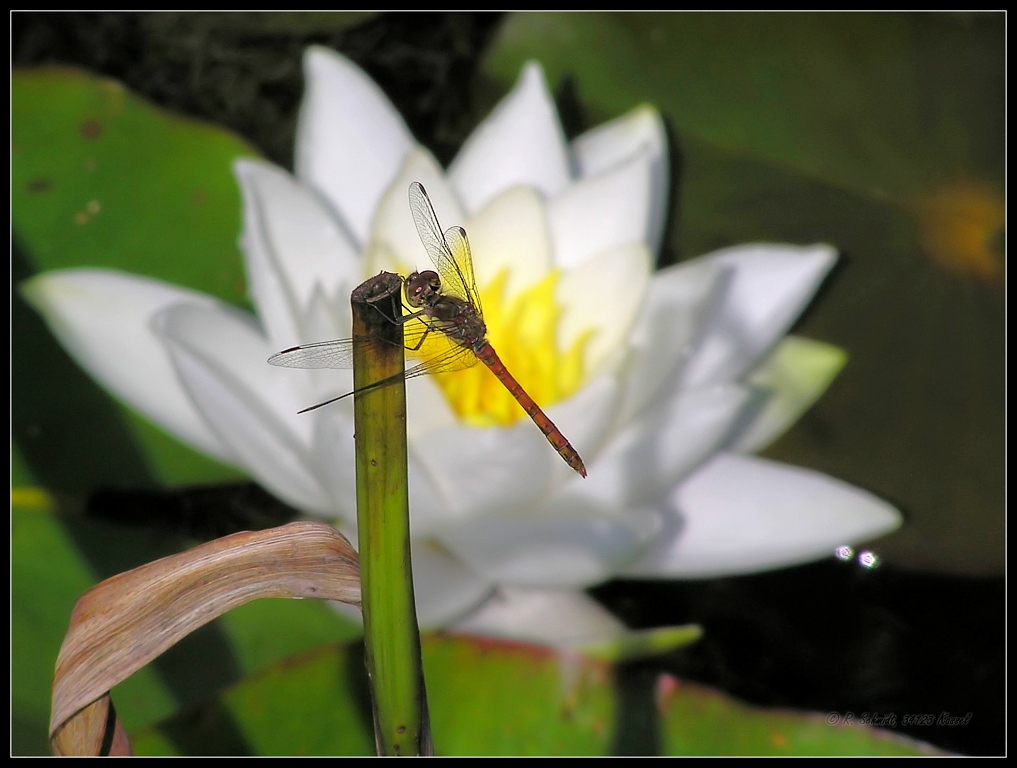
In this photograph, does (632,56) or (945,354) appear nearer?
(945,354)

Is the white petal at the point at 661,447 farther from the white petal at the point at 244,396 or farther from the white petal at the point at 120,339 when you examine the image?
the white petal at the point at 120,339

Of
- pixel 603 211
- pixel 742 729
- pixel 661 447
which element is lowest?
pixel 742 729

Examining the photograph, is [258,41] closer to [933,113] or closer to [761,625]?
[933,113]

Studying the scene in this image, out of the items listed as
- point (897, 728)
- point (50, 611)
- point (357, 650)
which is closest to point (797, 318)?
point (897, 728)

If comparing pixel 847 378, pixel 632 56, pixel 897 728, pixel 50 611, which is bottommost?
pixel 897 728

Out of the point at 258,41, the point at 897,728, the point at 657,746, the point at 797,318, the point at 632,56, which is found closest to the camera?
the point at 657,746

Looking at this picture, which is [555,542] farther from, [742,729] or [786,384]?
[786,384]

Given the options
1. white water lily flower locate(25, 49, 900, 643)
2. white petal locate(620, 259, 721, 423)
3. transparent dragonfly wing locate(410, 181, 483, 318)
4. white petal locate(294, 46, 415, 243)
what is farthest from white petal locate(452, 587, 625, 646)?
white petal locate(294, 46, 415, 243)

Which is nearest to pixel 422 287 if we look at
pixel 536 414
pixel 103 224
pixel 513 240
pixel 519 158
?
pixel 536 414

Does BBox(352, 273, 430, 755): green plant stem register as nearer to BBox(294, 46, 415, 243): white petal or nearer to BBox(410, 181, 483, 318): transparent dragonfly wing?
BBox(410, 181, 483, 318): transparent dragonfly wing
